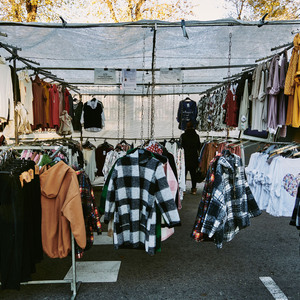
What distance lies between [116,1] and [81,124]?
32.6ft

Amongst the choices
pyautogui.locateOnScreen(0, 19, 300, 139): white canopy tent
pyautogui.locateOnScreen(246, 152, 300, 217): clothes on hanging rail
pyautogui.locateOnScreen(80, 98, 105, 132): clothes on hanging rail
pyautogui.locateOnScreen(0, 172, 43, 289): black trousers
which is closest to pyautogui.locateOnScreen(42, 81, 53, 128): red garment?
pyautogui.locateOnScreen(0, 19, 300, 139): white canopy tent

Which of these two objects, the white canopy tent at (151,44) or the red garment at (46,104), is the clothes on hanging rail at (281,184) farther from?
the red garment at (46,104)

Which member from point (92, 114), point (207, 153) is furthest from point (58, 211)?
point (92, 114)

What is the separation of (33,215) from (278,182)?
128 inches

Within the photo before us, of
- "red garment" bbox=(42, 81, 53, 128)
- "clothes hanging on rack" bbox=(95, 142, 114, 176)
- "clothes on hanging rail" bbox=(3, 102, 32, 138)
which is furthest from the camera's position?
"clothes hanging on rack" bbox=(95, 142, 114, 176)

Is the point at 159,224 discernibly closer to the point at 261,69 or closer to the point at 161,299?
the point at 161,299

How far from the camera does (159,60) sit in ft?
18.2

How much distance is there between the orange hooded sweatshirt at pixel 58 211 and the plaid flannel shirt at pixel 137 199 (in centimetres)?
33

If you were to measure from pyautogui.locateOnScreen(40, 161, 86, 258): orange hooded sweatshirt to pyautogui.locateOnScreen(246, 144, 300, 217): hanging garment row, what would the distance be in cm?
278

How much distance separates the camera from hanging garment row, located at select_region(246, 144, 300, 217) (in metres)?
4.10

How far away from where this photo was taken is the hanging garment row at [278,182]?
4.10m

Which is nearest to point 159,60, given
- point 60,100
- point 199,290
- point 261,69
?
point 261,69

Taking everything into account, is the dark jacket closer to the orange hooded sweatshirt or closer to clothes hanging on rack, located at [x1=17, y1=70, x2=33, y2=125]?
clothes hanging on rack, located at [x1=17, y1=70, x2=33, y2=125]

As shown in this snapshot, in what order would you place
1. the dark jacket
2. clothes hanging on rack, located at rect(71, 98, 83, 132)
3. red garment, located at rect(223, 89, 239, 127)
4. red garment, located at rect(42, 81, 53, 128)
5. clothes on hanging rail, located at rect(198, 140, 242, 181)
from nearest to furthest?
red garment, located at rect(223, 89, 239, 127)
red garment, located at rect(42, 81, 53, 128)
clothes on hanging rail, located at rect(198, 140, 242, 181)
the dark jacket
clothes hanging on rack, located at rect(71, 98, 83, 132)
